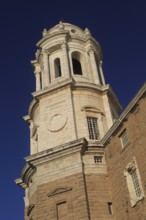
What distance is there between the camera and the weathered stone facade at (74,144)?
922 inches

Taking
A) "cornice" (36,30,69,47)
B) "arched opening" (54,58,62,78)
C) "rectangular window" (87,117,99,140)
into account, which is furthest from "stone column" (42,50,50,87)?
"rectangular window" (87,117,99,140)

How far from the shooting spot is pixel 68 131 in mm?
27766

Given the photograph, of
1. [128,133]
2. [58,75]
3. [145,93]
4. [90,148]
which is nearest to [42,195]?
[90,148]

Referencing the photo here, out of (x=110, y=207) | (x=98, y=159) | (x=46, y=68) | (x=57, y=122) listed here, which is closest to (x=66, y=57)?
(x=46, y=68)

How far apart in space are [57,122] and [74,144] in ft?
12.6

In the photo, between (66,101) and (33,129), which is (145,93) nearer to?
(66,101)

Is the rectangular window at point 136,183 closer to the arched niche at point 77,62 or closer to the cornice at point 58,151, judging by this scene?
the cornice at point 58,151

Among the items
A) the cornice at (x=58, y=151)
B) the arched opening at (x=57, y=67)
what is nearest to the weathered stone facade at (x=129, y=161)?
the cornice at (x=58, y=151)

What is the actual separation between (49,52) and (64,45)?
221cm

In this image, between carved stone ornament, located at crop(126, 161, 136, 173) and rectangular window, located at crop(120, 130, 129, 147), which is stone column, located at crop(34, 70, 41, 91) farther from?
carved stone ornament, located at crop(126, 161, 136, 173)

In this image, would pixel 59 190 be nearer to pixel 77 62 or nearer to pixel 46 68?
pixel 46 68

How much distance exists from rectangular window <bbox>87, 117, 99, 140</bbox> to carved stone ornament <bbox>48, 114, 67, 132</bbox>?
86.9 inches

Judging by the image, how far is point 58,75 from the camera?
35.2 metres

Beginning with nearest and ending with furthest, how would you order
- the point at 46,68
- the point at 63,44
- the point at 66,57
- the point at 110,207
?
the point at 110,207, the point at 66,57, the point at 46,68, the point at 63,44
